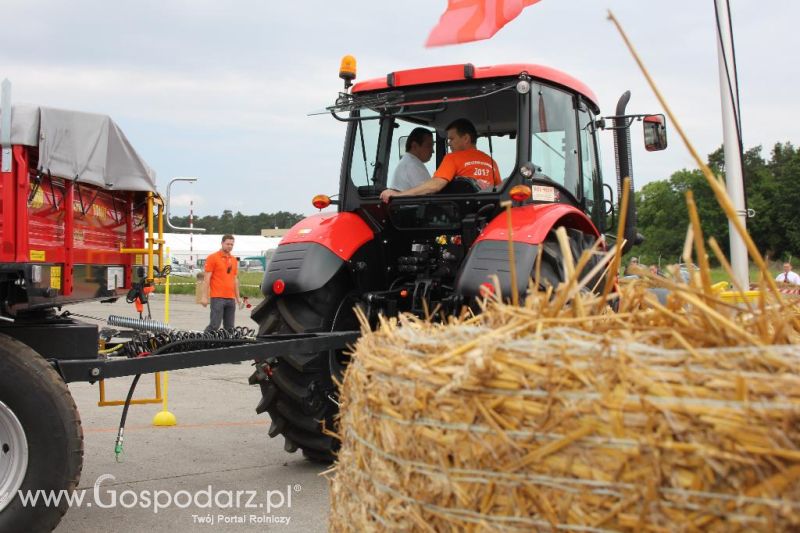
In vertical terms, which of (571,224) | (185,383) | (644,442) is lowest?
(185,383)

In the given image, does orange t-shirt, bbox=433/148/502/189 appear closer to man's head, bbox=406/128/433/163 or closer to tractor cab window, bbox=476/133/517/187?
tractor cab window, bbox=476/133/517/187

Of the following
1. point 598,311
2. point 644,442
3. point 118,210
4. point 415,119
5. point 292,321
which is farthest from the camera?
point 415,119

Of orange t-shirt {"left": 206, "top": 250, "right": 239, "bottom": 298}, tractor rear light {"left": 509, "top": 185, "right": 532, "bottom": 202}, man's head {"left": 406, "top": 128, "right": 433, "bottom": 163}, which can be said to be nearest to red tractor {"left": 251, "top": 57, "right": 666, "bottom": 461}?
tractor rear light {"left": 509, "top": 185, "right": 532, "bottom": 202}

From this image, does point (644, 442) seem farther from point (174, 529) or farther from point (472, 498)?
point (174, 529)

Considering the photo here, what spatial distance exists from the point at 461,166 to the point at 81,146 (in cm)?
235

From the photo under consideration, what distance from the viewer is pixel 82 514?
4.58 meters

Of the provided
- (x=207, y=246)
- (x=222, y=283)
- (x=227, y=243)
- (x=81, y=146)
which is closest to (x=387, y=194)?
(x=81, y=146)

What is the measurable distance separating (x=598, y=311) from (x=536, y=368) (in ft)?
1.22

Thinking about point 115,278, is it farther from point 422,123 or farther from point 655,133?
point 655,133

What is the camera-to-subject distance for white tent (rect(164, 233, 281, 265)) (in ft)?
196

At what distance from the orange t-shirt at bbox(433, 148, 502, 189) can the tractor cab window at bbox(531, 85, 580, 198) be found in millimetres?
356

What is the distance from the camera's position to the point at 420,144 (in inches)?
232

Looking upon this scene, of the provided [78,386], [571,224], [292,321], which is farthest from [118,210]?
[78,386]

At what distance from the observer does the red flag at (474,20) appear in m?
6.84
